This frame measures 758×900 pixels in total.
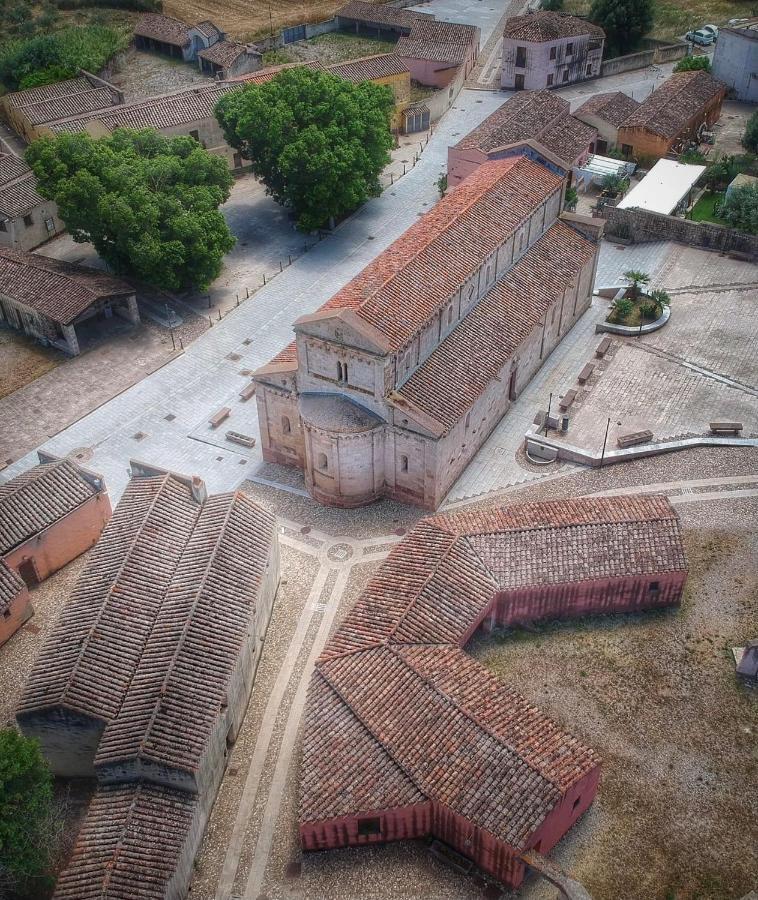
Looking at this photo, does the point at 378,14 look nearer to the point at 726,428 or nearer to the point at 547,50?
the point at 547,50

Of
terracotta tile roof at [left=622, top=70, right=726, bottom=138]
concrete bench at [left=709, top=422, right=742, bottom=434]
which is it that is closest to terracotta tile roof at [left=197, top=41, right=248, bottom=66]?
terracotta tile roof at [left=622, top=70, right=726, bottom=138]

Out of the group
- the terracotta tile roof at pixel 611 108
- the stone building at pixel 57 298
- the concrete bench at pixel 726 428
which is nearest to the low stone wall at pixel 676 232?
the terracotta tile roof at pixel 611 108

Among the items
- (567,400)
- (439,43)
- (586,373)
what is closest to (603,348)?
(586,373)

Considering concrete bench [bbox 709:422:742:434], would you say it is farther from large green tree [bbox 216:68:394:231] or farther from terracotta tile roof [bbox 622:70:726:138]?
terracotta tile roof [bbox 622:70:726:138]

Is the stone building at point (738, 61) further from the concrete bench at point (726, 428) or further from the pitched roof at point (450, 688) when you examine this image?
the pitched roof at point (450, 688)

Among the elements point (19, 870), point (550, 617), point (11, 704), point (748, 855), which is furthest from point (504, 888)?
point (11, 704)

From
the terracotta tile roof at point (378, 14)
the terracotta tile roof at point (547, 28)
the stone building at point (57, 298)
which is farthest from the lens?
the terracotta tile roof at point (378, 14)
